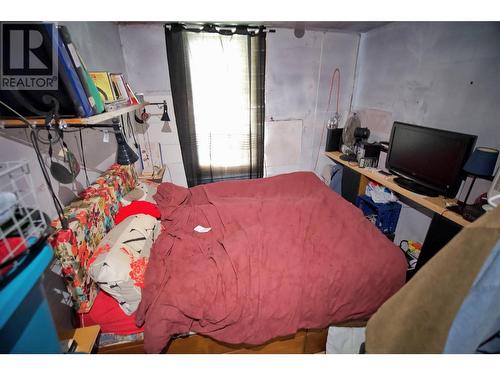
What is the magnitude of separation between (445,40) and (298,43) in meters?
1.49

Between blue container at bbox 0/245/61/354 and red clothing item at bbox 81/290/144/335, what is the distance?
706mm

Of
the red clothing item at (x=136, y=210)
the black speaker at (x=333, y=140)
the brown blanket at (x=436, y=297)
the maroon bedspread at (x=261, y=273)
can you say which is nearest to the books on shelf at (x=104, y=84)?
the red clothing item at (x=136, y=210)

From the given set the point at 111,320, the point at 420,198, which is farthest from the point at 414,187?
the point at 111,320

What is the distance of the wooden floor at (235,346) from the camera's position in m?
1.26

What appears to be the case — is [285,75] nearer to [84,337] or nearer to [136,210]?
[136,210]

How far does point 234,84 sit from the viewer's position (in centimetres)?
273

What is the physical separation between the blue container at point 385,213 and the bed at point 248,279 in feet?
2.80

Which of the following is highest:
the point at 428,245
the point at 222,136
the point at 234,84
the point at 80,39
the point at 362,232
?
the point at 80,39

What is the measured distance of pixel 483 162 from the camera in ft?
5.00

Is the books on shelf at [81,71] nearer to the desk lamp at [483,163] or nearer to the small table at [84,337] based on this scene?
the small table at [84,337]
